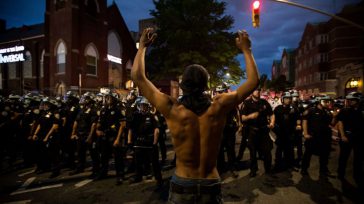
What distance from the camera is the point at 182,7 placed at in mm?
23562

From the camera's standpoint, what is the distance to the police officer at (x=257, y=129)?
6.25 metres

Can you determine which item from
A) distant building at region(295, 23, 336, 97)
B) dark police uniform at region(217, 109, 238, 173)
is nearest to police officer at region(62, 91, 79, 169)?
dark police uniform at region(217, 109, 238, 173)

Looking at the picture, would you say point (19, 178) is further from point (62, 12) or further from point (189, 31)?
point (62, 12)

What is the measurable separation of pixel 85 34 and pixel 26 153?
20687 millimetres

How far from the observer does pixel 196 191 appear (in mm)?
2051

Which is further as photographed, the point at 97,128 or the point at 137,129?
the point at 97,128

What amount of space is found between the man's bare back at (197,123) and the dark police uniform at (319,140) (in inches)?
197

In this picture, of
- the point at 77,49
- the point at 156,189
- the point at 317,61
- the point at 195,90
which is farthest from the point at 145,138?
the point at 317,61

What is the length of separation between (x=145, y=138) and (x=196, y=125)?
383 cm

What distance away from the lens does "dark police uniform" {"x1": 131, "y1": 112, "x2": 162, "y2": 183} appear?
5.66m

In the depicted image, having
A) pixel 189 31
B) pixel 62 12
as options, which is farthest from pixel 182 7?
pixel 62 12

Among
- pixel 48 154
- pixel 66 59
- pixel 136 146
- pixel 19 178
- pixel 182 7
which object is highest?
pixel 182 7

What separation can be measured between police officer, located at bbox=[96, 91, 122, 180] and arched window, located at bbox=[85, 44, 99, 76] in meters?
21.7

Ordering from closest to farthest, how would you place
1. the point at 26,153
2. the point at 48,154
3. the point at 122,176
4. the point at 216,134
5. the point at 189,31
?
the point at 216,134, the point at 122,176, the point at 48,154, the point at 26,153, the point at 189,31
